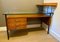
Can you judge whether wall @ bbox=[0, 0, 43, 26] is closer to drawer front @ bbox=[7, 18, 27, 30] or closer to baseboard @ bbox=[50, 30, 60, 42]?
drawer front @ bbox=[7, 18, 27, 30]

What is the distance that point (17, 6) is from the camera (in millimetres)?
3336

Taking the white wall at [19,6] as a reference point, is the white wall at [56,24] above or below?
below

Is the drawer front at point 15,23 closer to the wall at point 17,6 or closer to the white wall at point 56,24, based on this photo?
the wall at point 17,6

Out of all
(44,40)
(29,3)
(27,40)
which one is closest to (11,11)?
(29,3)

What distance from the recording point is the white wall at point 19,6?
10.6ft

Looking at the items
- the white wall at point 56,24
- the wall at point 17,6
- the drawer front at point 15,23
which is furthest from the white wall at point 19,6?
the white wall at point 56,24

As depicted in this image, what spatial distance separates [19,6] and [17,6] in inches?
2.7

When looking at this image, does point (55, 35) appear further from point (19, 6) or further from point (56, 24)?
point (19, 6)

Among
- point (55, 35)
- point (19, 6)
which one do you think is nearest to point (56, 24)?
point (55, 35)

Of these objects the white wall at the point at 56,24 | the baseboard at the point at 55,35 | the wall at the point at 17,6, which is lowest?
the baseboard at the point at 55,35

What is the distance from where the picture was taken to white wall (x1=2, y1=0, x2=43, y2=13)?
3.24 metres

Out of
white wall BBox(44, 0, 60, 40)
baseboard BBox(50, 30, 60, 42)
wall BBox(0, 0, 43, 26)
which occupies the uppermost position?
wall BBox(0, 0, 43, 26)

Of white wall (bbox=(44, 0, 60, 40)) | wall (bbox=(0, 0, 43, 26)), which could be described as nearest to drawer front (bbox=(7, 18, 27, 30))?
wall (bbox=(0, 0, 43, 26))

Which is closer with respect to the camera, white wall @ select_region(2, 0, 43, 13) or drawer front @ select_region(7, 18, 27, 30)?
drawer front @ select_region(7, 18, 27, 30)
